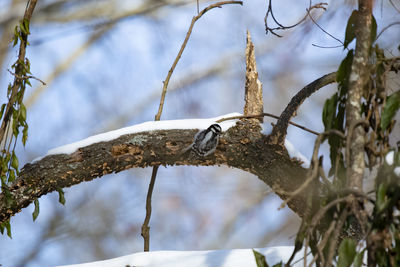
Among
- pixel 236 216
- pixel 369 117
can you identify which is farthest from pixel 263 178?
pixel 236 216

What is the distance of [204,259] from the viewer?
203 centimetres

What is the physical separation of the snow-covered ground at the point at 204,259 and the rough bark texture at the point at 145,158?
258mm

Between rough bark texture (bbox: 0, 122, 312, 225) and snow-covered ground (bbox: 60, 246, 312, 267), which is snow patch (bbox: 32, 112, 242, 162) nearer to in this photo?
rough bark texture (bbox: 0, 122, 312, 225)

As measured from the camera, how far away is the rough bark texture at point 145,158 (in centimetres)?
212

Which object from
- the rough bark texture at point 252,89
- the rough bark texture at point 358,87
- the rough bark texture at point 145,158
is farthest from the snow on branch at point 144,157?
the rough bark texture at point 358,87

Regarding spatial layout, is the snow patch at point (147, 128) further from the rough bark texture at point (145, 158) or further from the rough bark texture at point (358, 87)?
the rough bark texture at point (358, 87)

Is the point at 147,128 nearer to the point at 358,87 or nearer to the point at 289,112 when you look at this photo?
the point at 289,112

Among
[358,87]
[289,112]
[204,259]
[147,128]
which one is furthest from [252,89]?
[358,87]

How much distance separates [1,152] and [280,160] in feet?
3.87

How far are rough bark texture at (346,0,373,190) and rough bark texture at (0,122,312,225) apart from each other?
2.57ft

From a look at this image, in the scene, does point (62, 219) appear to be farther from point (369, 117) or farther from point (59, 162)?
point (369, 117)

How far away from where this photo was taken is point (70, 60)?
7.25 meters

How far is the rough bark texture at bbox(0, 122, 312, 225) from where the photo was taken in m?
2.12

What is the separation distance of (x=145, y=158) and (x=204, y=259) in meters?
0.49
